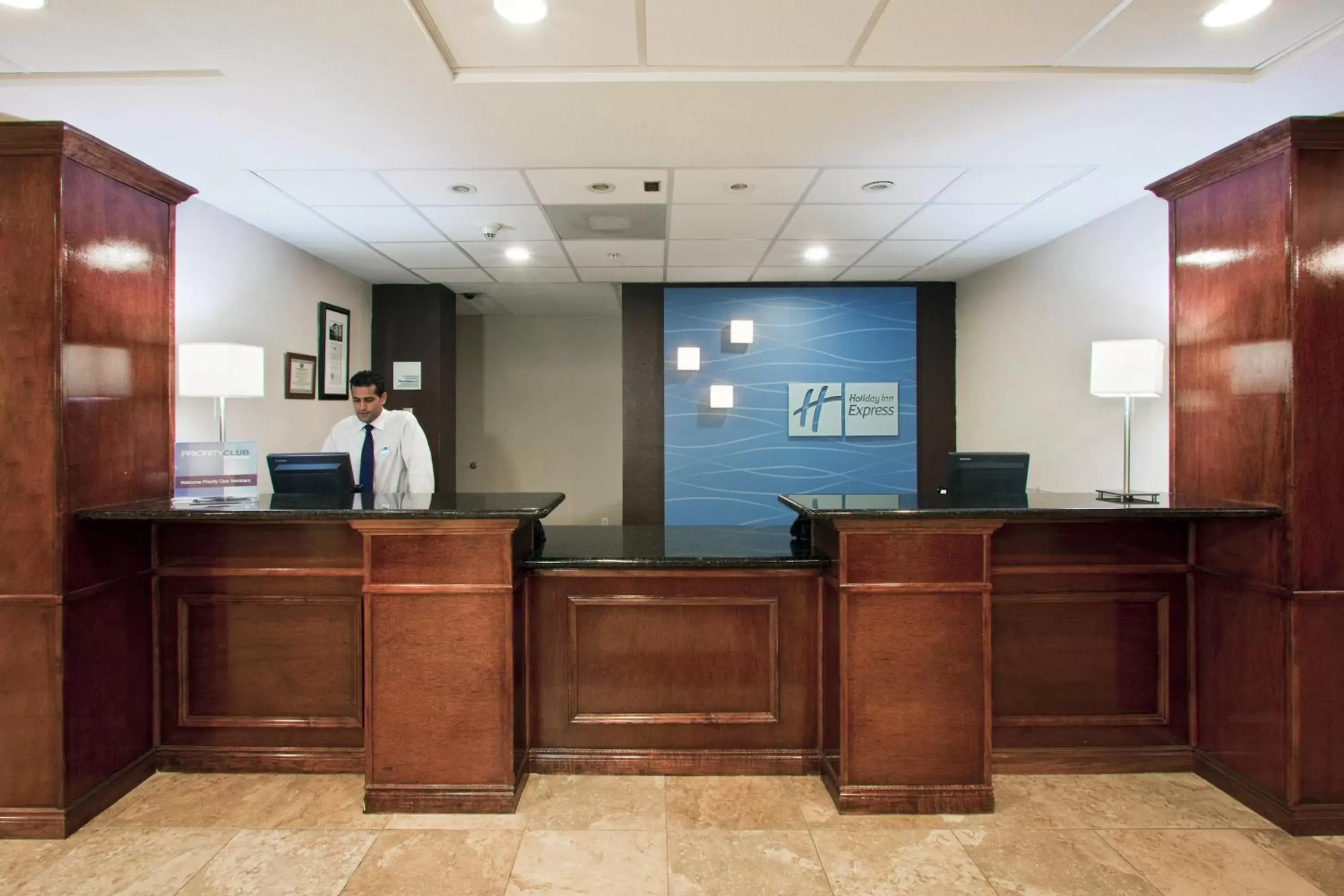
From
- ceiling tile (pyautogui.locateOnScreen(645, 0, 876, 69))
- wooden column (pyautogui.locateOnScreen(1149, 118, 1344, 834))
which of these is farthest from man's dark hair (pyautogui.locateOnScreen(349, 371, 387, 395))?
wooden column (pyautogui.locateOnScreen(1149, 118, 1344, 834))

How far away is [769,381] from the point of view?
6195 millimetres

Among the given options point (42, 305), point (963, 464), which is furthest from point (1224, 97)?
point (42, 305)

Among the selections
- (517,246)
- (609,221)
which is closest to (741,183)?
(609,221)

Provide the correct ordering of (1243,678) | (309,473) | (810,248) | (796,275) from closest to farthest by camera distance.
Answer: (1243,678) → (309,473) → (810,248) → (796,275)

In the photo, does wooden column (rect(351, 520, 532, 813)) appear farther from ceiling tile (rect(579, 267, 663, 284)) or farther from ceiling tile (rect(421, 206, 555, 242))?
ceiling tile (rect(579, 267, 663, 284))

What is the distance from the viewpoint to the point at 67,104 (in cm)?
270

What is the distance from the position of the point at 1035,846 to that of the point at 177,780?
3.31 m

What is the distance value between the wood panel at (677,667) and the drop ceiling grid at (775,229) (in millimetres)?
2122

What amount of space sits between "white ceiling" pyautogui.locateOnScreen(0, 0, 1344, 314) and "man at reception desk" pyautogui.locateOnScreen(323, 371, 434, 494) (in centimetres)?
124

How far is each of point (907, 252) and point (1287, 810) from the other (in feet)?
12.7

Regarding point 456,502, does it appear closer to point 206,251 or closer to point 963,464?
point 963,464

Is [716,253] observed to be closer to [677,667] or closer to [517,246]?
[517,246]

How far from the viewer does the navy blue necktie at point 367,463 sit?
4.04 metres

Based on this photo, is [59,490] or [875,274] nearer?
[59,490]
